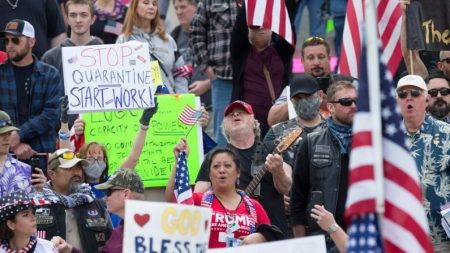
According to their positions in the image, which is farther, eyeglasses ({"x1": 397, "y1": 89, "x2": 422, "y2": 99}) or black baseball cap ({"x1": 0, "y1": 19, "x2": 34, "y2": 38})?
black baseball cap ({"x1": 0, "y1": 19, "x2": 34, "y2": 38})

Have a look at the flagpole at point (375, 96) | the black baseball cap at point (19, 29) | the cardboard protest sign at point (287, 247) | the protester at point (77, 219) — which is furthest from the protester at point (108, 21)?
the flagpole at point (375, 96)

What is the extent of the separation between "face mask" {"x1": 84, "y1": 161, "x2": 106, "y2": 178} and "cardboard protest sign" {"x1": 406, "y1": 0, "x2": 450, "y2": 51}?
10.4 feet

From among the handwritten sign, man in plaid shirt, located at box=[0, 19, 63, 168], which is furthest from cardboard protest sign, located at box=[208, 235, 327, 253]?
man in plaid shirt, located at box=[0, 19, 63, 168]

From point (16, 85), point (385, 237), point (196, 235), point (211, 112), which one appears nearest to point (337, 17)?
point (211, 112)

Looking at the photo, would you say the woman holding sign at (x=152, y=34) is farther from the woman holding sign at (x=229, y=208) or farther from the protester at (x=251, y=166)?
the woman holding sign at (x=229, y=208)

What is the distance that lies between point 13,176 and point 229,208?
7.42ft

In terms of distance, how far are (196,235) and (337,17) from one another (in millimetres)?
8701

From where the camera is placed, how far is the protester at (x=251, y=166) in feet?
45.5

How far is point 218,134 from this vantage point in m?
17.1

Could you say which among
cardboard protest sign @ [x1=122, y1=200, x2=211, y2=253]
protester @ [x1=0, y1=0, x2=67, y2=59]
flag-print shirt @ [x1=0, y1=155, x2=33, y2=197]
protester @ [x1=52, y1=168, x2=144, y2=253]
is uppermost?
protester @ [x1=0, y1=0, x2=67, y2=59]

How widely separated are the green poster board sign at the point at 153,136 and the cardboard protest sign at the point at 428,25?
86.0 inches

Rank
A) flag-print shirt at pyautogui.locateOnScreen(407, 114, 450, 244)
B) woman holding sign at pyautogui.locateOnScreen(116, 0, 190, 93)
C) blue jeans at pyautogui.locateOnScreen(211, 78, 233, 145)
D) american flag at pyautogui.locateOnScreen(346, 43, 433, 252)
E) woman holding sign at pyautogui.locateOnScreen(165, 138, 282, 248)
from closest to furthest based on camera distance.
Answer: american flag at pyautogui.locateOnScreen(346, 43, 433, 252)
woman holding sign at pyautogui.locateOnScreen(165, 138, 282, 248)
flag-print shirt at pyautogui.locateOnScreen(407, 114, 450, 244)
woman holding sign at pyautogui.locateOnScreen(116, 0, 190, 93)
blue jeans at pyautogui.locateOnScreen(211, 78, 233, 145)

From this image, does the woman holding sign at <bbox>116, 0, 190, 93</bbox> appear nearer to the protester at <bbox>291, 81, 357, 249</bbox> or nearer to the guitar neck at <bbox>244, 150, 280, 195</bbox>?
the guitar neck at <bbox>244, 150, 280, 195</bbox>

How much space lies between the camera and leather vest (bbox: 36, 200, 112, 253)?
44.1 ft
